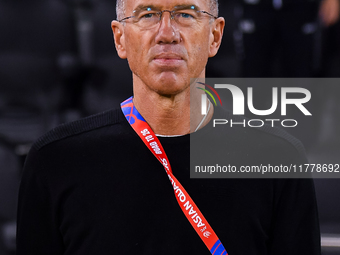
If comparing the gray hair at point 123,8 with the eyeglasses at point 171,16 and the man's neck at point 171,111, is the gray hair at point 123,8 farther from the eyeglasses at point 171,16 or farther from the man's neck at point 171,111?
the man's neck at point 171,111

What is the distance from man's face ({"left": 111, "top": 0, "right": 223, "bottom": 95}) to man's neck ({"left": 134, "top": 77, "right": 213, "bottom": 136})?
42 mm

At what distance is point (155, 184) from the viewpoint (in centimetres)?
105

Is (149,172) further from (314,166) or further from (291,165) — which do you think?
(314,166)

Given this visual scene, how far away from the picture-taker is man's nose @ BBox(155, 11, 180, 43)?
1.00m

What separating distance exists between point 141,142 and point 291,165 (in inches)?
16.7

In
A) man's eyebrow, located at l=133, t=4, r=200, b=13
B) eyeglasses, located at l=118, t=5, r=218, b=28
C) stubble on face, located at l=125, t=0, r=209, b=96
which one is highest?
man's eyebrow, located at l=133, t=4, r=200, b=13

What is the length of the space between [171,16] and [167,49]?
0.09 meters

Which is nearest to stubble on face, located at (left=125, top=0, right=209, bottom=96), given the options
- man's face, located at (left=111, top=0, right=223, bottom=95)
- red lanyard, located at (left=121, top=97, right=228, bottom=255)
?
man's face, located at (left=111, top=0, right=223, bottom=95)

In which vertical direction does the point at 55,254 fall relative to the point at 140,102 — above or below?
below

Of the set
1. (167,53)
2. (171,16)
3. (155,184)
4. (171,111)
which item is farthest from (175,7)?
(155,184)

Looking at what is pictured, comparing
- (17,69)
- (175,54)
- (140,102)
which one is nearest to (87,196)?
(140,102)

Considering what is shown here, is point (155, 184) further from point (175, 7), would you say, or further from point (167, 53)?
point (175, 7)

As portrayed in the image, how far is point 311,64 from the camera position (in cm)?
206

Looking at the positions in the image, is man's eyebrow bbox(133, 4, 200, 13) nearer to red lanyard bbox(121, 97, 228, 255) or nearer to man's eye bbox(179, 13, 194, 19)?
man's eye bbox(179, 13, 194, 19)
